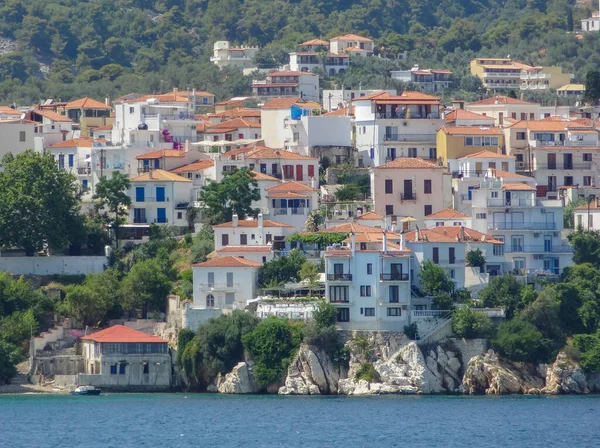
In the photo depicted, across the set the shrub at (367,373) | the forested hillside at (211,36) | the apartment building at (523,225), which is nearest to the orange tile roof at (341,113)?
the apartment building at (523,225)

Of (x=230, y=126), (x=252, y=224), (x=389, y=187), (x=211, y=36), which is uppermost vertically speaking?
(x=211, y=36)

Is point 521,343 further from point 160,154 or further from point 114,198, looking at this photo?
point 160,154

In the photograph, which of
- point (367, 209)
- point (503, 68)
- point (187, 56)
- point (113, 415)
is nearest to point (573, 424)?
point (113, 415)

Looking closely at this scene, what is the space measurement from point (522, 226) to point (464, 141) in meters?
10.7

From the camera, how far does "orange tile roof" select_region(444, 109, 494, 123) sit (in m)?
99.9

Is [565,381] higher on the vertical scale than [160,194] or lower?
lower

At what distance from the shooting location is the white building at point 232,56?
5876 inches

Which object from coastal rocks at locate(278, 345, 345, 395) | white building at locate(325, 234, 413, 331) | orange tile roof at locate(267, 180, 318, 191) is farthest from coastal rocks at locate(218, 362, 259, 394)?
orange tile roof at locate(267, 180, 318, 191)

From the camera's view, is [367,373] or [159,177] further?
[159,177]

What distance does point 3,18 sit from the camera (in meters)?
170

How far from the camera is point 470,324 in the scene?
79062mm

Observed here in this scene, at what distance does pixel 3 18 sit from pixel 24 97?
31.2 metres

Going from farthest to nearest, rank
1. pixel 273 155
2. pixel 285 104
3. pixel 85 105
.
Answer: pixel 85 105, pixel 285 104, pixel 273 155

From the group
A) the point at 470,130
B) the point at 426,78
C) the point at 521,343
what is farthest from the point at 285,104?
the point at 426,78
